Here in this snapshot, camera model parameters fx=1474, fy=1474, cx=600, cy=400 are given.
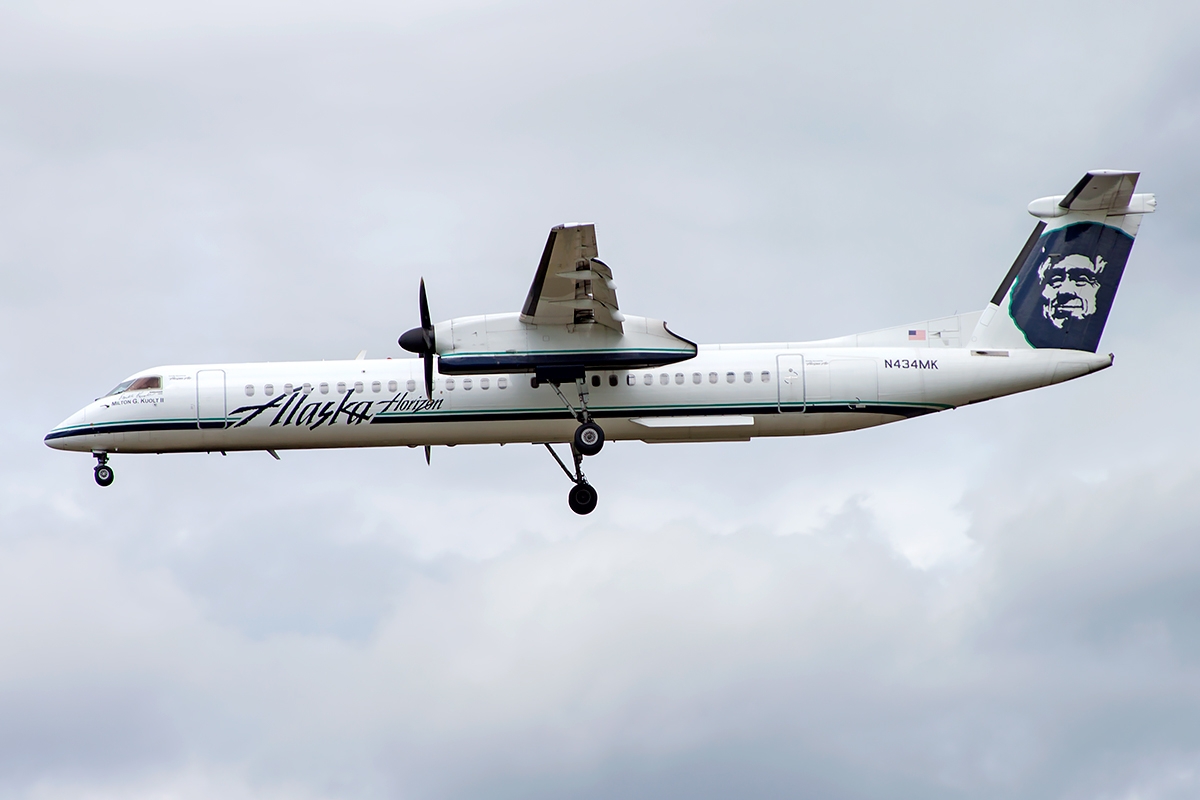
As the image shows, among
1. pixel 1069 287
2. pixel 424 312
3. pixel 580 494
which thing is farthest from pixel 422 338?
pixel 1069 287

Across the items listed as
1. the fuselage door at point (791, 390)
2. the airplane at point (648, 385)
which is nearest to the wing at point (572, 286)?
the airplane at point (648, 385)

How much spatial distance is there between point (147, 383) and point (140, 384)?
0.19 meters

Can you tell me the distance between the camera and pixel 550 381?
3106 cm

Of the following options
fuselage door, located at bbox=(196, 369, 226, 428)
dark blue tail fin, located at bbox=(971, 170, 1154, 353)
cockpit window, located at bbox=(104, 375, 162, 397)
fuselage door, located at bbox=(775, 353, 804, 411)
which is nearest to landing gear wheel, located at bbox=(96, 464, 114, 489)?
cockpit window, located at bbox=(104, 375, 162, 397)

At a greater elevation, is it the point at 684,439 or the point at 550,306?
the point at 550,306

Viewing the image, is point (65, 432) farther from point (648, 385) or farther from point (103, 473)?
point (648, 385)

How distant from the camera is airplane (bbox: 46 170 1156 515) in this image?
104ft

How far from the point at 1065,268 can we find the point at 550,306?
39.8ft

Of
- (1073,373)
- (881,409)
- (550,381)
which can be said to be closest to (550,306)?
(550,381)

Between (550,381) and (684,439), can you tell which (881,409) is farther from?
(550,381)

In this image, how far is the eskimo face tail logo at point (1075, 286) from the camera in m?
33.2

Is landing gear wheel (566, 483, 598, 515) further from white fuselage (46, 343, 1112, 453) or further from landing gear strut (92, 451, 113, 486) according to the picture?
landing gear strut (92, 451, 113, 486)

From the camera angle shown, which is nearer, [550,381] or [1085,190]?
[550,381]

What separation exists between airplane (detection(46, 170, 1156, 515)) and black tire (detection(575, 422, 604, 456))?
3 cm
